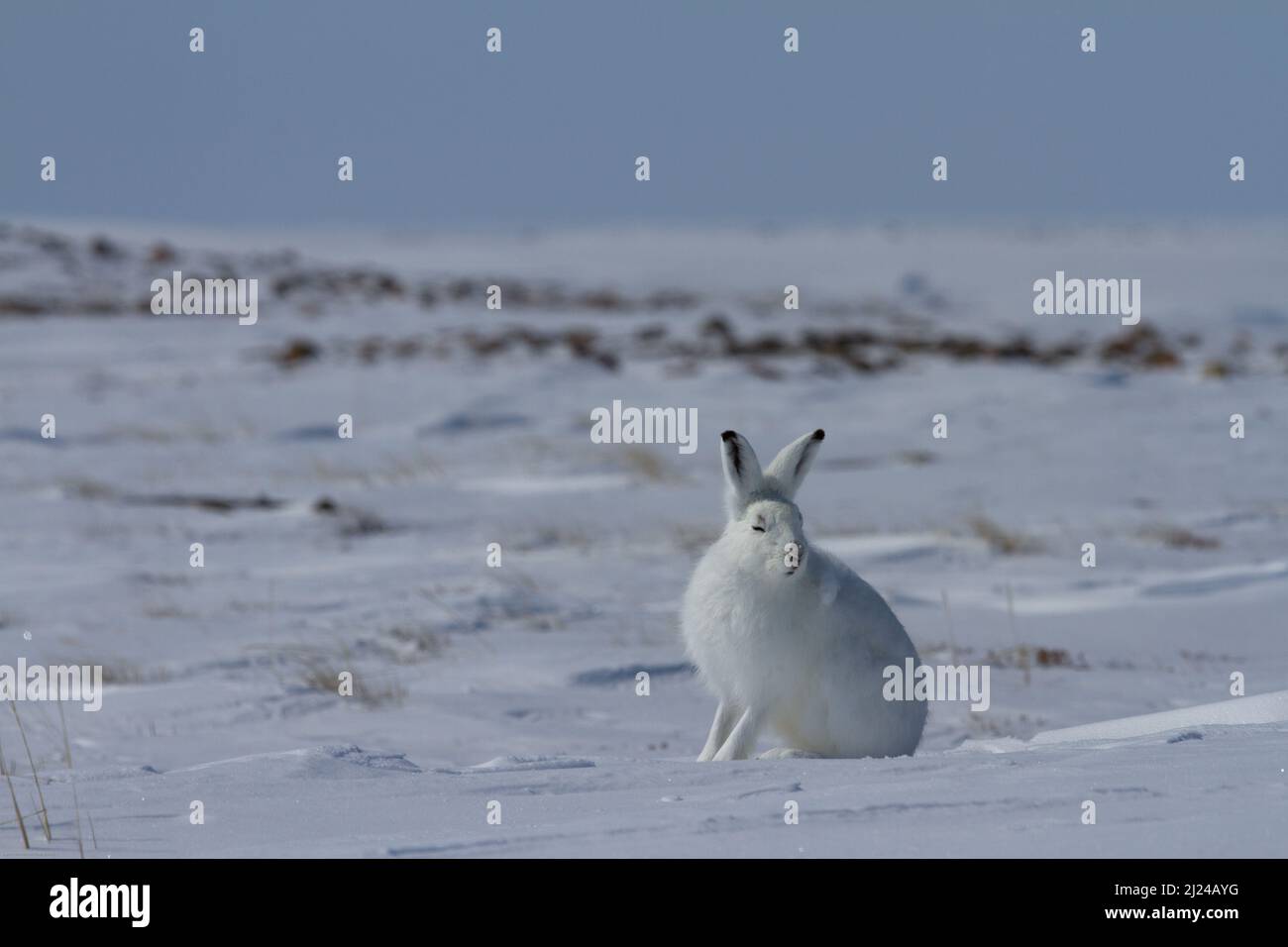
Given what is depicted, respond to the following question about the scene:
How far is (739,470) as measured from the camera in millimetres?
5582

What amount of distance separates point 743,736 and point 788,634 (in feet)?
1.32

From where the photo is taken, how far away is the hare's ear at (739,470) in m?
5.52

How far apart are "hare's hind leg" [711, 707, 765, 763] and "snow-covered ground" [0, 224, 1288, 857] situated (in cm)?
38

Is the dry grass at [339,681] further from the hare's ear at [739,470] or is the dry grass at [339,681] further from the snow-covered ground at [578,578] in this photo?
the hare's ear at [739,470]

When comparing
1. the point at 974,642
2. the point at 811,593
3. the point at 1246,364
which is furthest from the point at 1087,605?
the point at 1246,364

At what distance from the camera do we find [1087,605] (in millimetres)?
10484

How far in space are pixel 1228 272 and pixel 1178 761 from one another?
6129 centimetres

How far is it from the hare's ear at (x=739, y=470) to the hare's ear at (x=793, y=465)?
2.1 inches

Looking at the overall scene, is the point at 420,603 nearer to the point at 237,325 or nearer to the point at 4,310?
the point at 237,325
